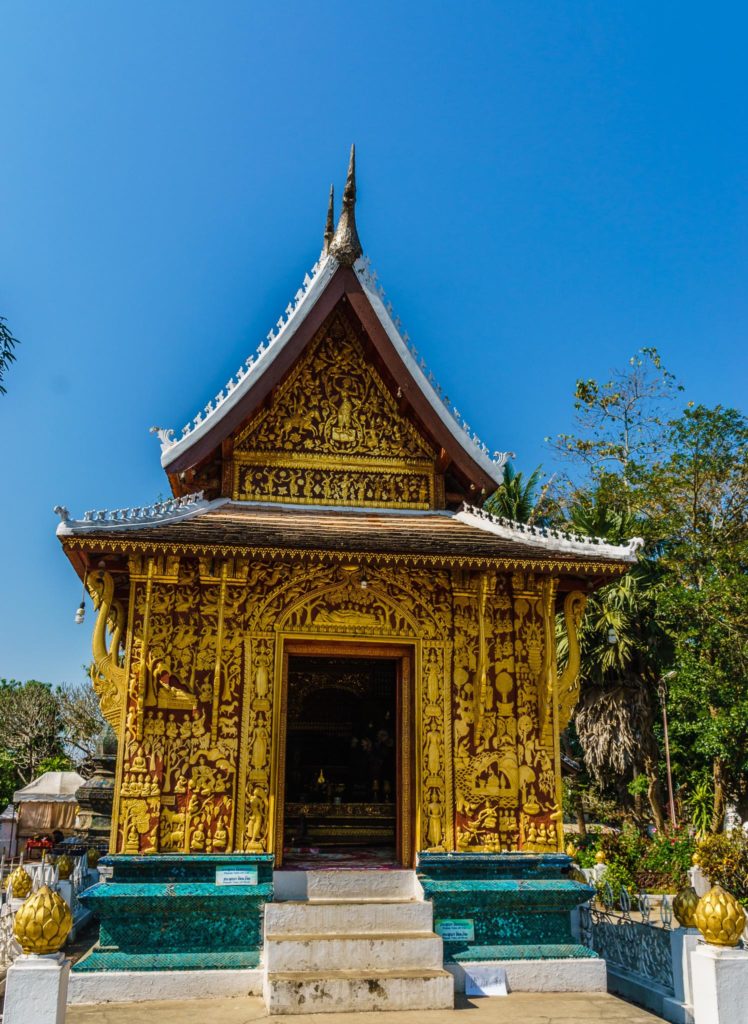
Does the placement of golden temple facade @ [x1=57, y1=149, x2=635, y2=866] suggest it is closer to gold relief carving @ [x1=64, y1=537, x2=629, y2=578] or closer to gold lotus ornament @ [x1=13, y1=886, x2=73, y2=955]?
gold relief carving @ [x1=64, y1=537, x2=629, y2=578]

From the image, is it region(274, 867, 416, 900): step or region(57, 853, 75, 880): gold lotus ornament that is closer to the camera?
region(274, 867, 416, 900): step

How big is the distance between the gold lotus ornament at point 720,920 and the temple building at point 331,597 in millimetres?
2747

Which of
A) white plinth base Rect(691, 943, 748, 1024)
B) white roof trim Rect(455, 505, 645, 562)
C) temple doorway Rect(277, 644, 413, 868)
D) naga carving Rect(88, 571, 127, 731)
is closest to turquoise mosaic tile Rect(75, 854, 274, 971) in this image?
naga carving Rect(88, 571, 127, 731)

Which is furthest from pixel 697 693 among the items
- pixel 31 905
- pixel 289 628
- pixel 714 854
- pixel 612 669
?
pixel 31 905

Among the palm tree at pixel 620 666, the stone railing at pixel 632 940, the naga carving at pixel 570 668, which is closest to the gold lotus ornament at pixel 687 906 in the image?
the stone railing at pixel 632 940

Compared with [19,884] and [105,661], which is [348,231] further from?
[19,884]

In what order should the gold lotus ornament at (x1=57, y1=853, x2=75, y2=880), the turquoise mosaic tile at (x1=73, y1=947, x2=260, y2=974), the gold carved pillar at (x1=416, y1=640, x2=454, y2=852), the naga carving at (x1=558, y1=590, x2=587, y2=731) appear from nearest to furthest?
the turquoise mosaic tile at (x1=73, y1=947, x2=260, y2=974)
the gold carved pillar at (x1=416, y1=640, x2=454, y2=852)
the naga carving at (x1=558, y1=590, x2=587, y2=731)
the gold lotus ornament at (x1=57, y1=853, x2=75, y2=880)

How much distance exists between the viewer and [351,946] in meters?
7.27

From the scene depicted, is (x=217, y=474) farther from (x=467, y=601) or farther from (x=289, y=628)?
(x=467, y=601)

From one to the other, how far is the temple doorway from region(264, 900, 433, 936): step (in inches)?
128

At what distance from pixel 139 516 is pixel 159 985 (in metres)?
4.14

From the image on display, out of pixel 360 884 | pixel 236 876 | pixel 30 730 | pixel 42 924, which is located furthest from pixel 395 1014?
pixel 30 730

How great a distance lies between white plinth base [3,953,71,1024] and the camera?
503 cm

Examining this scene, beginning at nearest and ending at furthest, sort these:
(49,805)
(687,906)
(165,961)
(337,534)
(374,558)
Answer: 1. (687,906)
2. (165,961)
3. (374,558)
4. (337,534)
5. (49,805)
